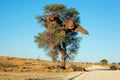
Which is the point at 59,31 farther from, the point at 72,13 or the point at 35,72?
the point at 35,72

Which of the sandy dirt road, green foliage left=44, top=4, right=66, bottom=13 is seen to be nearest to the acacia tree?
green foliage left=44, top=4, right=66, bottom=13

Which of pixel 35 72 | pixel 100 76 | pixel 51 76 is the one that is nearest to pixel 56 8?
pixel 35 72

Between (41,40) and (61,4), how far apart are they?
26.1 feet

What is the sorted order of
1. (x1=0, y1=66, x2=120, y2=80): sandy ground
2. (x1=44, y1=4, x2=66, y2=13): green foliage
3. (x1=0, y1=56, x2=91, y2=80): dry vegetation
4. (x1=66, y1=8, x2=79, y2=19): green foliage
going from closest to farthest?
(x1=0, y1=66, x2=120, y2=80): sandy ground, (x1=0, y1=56, x2=91, y2=80): dry vegetation, (x1=44, y1=4, x2=66, y2=13): green foliage, (x1=66, y1=8, x2=79, y2=19): green foliage

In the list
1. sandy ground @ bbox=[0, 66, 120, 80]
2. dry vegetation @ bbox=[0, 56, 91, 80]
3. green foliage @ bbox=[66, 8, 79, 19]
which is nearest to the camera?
sandy ground @ bbox=[0, 66, 120, 80]

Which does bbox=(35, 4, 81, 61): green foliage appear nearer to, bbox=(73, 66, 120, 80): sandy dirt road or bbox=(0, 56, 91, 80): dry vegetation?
bbox=(0, 56, 91, 80): dry vegetation

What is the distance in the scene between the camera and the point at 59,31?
58.0m

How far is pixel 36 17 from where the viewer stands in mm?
58125

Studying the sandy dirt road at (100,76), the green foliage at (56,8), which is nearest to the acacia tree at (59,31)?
the green foliage at (56,8)

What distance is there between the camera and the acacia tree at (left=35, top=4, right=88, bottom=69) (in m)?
56.7

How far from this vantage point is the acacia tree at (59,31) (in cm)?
5672

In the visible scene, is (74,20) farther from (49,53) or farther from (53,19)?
(49,53)

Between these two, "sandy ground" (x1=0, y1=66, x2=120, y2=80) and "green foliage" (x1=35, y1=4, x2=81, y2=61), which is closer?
"sandy ground" (x1=0, y1=66, x2=120, y2=80)

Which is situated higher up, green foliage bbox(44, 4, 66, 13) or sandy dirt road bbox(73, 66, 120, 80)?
green foliage bbox(44, 4, 66, 13)
